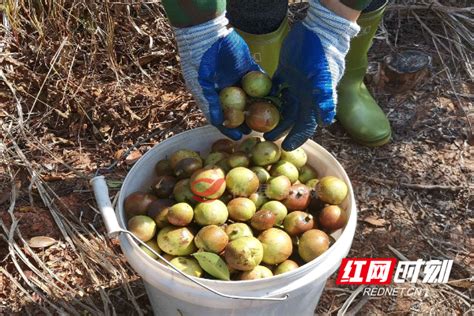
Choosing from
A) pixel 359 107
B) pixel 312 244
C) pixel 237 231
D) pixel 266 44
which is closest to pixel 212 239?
pixel 237 231

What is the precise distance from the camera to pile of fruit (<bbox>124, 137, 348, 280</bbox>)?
169 cm

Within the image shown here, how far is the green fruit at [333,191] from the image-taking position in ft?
6.06

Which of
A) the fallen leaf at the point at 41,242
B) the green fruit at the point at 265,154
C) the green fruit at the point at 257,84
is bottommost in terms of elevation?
the fallen leaf at the point at 41,242

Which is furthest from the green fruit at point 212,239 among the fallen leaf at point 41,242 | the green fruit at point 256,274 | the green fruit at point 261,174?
the fallen leaf at point 41,242

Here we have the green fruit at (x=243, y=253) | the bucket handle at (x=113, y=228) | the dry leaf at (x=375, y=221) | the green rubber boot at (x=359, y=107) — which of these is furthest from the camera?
the green rubber boot at (x=359, y=107)

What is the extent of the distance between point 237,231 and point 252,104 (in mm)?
499

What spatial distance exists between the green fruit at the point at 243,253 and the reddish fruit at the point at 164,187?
37 cm

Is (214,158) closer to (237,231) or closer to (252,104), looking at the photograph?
(252,104)

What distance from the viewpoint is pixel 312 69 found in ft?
6.27

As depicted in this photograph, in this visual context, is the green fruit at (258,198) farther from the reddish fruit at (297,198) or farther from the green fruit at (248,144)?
the green fruit at (248,144)

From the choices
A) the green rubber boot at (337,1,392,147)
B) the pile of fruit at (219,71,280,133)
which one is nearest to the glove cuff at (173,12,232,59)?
the pile of fruit at (219,71,280,133)

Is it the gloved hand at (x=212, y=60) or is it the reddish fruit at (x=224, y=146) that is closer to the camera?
the gloved hand at (x=212, y=60)

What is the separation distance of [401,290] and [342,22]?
44.5 inches

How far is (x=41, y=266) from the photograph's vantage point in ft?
7.49
